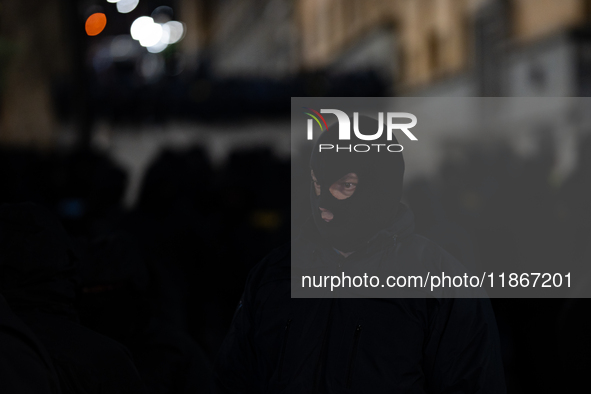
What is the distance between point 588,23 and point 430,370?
8.98m

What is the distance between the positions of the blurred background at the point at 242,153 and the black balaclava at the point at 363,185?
1048 millimetres

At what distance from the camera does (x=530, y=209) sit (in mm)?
5266

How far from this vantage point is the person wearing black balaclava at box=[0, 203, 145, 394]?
6.02 feet

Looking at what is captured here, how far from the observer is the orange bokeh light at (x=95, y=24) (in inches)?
372

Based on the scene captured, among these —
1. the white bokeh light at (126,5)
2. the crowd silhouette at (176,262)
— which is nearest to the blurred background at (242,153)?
the crowd silhouette at (176,262)

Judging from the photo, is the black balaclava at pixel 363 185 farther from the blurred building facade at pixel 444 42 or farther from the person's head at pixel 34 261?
the blurred building facade at pixel 444 42

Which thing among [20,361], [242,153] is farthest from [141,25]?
[20,361]

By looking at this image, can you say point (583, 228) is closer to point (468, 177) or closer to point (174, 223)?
point (174, 223)

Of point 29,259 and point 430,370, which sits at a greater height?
point 29,259

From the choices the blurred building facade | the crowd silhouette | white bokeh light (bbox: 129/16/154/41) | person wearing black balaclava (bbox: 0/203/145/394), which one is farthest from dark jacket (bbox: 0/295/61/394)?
white bokeh light (bbox: 129/16/154/41)

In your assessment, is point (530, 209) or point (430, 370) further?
point (530, 209)

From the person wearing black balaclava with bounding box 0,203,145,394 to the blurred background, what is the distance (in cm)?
62

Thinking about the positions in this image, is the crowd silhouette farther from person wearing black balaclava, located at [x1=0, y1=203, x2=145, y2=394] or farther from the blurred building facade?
the blurred building facade

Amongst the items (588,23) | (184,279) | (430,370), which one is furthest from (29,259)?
(588,23)
